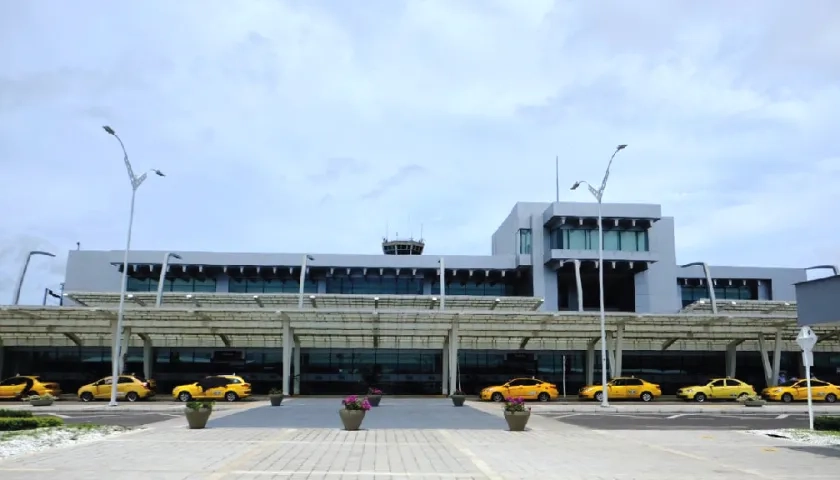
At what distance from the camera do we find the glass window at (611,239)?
59312 mm

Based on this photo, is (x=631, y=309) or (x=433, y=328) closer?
(x=433, y=328)

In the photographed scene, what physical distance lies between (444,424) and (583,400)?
Answer: 20.5 metres

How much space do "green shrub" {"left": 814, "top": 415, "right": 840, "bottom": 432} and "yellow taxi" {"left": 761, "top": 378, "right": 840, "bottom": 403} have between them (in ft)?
72.6

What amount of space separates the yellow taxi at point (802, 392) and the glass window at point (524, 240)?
2292 cm

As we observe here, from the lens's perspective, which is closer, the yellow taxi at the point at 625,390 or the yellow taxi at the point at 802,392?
the yellow taxi at the point at 625,390

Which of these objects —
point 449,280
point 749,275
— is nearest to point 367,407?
point 449,280

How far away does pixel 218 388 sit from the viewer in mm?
40938

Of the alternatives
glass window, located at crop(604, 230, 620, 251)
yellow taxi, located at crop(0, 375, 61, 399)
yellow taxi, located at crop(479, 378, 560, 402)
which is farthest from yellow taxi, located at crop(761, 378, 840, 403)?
yellow taxi, located at crop(0, 375, 61, 399)

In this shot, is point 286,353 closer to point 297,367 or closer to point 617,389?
point 297,367

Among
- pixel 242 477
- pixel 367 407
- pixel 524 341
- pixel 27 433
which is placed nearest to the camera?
pixel 242 477

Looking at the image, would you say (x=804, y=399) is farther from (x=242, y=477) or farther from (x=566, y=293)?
(x=242, y=477)

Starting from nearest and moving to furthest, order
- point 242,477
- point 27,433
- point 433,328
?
1. point 242,477
2. point 27,433
3. point 433,328

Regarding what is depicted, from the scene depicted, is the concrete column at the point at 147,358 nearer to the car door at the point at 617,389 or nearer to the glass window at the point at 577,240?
the car door at the point at 617,389

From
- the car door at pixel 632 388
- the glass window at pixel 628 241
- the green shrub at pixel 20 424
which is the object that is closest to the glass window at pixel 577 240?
the glass window at pixel 628 241
